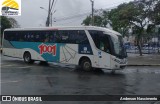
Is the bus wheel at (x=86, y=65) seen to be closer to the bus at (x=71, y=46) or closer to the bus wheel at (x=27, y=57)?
the bus at (x=71, y=46)

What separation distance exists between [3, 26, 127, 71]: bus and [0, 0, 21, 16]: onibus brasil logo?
5026mm

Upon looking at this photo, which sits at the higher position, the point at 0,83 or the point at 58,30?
the point at 58,30

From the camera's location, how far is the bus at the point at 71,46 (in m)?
20.0

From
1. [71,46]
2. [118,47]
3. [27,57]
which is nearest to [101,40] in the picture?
[118,47]

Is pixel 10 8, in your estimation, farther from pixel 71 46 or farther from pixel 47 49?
pixel 47 49

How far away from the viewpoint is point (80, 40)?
21562mm

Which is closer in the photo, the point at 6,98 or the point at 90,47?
the point at 6,98

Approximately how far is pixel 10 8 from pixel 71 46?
18.4ft

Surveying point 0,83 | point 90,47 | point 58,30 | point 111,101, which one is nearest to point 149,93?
point 111,101

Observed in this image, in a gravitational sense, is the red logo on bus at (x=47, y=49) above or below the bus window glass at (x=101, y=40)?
below

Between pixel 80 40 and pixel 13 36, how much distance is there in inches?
316

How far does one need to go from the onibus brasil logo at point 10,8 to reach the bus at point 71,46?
5026mm

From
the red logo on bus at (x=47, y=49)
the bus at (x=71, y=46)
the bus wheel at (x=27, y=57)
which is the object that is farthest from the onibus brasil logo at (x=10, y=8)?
the bus wheel at (x=27, y=57)

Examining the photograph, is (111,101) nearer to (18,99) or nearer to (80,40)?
(18,99)
